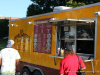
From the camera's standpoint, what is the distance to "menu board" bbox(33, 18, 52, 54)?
5588 mm

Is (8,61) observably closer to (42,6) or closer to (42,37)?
(42,37)

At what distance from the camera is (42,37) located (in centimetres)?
589

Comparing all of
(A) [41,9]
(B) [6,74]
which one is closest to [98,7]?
(B) [6,74]

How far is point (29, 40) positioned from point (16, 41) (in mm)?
1236

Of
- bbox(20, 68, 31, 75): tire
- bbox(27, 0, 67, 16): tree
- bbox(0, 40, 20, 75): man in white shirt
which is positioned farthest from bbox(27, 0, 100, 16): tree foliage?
bbox(0, 40, 20, 75): man in white shirt

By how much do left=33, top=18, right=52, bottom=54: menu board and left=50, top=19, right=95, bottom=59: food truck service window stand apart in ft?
1.34

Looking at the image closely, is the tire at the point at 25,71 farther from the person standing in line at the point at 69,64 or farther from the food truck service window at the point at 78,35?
the person standing in line at the point at 69,64

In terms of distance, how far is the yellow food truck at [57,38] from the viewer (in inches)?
165

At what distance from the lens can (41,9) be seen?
22.0m

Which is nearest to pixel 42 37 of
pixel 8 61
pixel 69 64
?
pixel 8 61

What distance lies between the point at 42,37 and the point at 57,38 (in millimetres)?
785

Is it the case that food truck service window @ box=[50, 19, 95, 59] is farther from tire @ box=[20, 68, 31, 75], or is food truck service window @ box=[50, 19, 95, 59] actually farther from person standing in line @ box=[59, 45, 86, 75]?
tire @ box=[20, 68, 31, 75]

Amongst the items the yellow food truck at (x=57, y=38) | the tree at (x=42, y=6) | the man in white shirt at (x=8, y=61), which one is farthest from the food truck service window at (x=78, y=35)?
the tree at (x=42, y=6)

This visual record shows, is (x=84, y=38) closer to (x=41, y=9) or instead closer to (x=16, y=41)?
(x=16, y=41)
